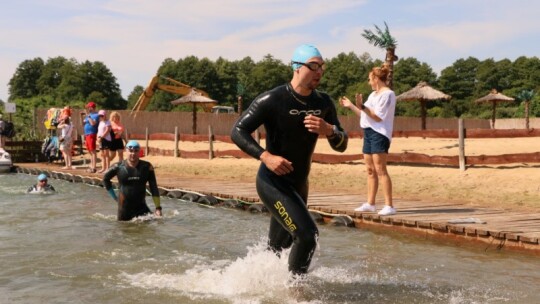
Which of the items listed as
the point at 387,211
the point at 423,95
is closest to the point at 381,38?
the point at 423,95

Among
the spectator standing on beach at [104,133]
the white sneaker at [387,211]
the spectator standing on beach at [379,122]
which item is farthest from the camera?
the spectator standing on beach at [104,133]

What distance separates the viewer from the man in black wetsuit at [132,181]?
368 inches

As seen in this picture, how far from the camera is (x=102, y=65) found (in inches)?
3917

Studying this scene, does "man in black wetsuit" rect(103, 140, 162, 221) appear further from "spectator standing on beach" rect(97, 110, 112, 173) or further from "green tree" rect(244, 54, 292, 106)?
"green tree" rect(244, 54, 292, 106)

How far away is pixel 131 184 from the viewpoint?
9422 millimetres

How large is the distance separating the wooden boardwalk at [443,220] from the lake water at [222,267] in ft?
0.79

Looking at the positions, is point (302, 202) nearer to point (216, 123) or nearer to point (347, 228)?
point (347, 228)

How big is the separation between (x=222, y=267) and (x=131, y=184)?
3252mm

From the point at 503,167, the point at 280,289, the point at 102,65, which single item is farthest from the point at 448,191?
the point at 102,65

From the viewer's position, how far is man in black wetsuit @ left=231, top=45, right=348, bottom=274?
4.79m

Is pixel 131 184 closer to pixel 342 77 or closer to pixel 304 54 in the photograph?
pixel 304 54

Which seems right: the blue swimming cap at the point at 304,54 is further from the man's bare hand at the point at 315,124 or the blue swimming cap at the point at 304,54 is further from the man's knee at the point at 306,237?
the man's knee at the point at 306,237

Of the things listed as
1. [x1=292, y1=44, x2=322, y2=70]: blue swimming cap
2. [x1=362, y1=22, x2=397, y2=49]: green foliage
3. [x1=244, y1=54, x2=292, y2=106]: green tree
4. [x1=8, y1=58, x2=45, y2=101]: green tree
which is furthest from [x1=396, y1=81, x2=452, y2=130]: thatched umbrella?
[x1=8, y1=58, x2=45, y2=101]: green tree

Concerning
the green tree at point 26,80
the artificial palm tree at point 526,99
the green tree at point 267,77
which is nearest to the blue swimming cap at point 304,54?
the artificial palm tree at point 526,99
